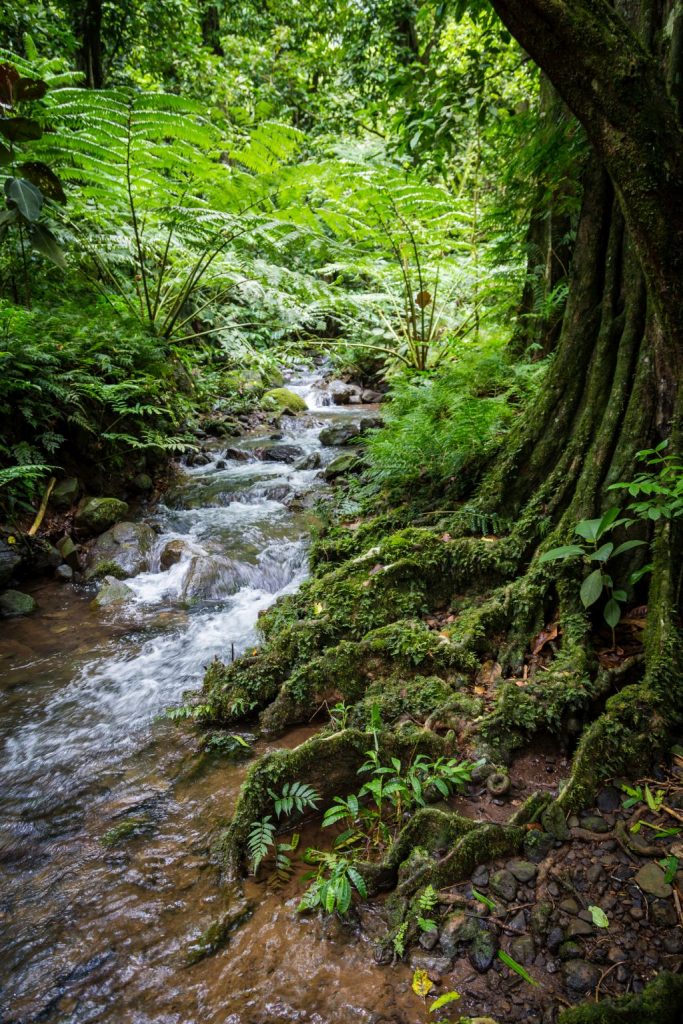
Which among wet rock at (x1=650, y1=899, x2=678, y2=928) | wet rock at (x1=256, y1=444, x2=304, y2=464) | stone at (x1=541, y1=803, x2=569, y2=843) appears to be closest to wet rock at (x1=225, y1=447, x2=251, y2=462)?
wet rock at (x1=256, y1=444, x2=304, y2=464)

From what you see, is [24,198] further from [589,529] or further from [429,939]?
[429,939]

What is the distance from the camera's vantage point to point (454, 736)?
2.30 metres

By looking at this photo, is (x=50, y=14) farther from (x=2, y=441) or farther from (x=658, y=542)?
(x=658, y=542)

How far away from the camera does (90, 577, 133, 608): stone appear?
15.9 feet

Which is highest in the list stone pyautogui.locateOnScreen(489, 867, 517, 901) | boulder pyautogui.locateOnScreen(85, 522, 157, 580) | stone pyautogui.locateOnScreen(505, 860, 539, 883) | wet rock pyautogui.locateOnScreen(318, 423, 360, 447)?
wet rock pyautogui.locateOnScreen(318, 423, 360, 447)

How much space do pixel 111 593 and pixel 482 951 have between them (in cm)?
434

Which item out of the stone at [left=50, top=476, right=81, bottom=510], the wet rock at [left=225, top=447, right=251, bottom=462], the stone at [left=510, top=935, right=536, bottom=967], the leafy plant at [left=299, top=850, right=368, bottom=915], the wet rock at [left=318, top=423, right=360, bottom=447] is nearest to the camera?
the stone at [left=510, top=935, right=536, bottom=967]

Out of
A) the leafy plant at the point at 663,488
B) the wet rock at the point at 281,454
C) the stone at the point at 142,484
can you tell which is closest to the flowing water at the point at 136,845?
the leafy plant at the point at 663,488

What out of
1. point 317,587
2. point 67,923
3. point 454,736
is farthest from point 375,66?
point 67,923

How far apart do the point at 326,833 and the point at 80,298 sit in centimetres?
827

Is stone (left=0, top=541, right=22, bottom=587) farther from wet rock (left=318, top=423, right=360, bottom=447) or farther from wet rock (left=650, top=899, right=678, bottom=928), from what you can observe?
wet rock (left=318, top=423, right=360, bottom=447)

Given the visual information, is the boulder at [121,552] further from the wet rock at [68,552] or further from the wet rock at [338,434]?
the wet rock at [338,434]

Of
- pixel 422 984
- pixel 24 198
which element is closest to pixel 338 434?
pixel 24 198

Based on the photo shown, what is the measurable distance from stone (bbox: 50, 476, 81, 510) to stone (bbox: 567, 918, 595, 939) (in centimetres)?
574
